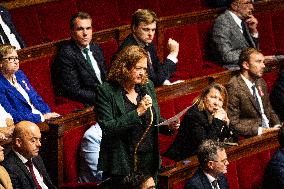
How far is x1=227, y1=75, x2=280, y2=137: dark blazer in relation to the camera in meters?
1.66

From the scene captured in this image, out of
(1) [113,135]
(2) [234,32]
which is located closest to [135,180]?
(1) [113,135]

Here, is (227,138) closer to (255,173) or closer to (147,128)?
(255,173)

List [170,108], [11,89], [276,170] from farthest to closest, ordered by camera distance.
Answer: [170,108] < [11,89] < [276,170]

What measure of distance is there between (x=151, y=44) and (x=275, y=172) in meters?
0.49

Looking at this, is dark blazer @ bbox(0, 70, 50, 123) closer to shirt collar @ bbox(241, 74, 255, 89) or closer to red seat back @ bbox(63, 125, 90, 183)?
red seat back @ bbox(63, 125, 90, 183)

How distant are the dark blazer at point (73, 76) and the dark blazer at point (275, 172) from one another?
16.5 inches

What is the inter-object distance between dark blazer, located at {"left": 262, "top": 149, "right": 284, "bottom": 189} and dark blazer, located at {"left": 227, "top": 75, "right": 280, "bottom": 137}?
262mm

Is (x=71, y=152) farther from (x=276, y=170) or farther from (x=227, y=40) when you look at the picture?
(x=227, y=40)

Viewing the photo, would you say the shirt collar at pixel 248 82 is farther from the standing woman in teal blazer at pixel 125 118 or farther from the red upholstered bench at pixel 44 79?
the standing woman in teal blazer at pixel 125 118

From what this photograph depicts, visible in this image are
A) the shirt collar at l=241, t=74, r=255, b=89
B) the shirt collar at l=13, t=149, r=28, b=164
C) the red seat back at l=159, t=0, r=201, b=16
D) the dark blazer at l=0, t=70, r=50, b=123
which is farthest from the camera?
the red seat back at l=159, t=0, r=201, b=16

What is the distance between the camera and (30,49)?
161 cm

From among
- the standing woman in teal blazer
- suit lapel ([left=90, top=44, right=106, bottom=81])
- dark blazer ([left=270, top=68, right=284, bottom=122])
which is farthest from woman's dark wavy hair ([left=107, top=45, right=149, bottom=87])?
dark blazer ([left=270, top=68, right=284, bottom=122])

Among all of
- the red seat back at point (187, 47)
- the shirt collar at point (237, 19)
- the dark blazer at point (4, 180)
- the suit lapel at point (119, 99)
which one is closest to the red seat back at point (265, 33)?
the shirt collar at point (237, 19)

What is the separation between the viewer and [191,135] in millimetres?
1476
